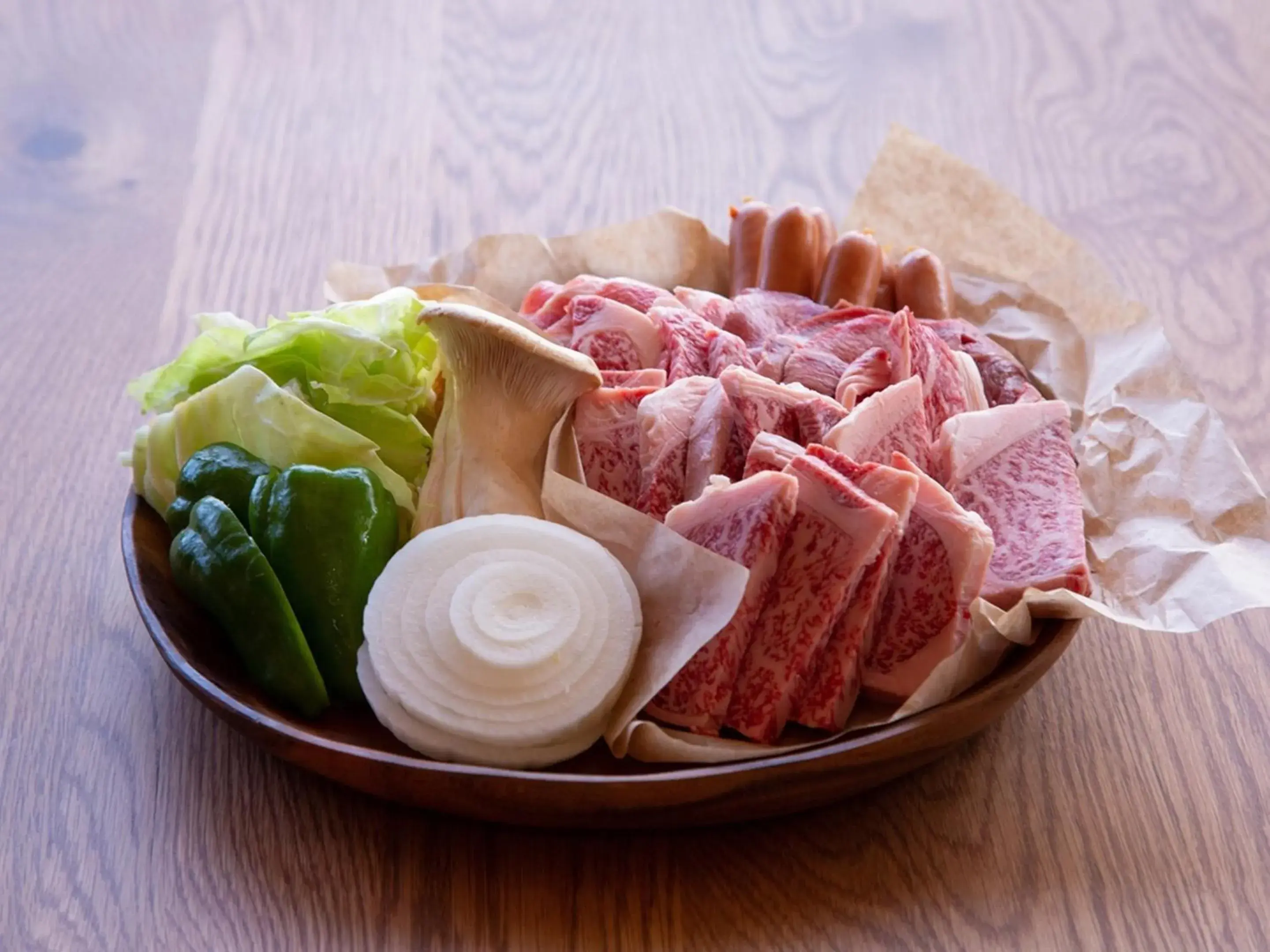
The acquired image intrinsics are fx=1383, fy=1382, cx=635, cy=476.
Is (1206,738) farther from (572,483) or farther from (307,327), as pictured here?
(307,327)

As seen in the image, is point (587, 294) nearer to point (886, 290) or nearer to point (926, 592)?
point (886, 290)

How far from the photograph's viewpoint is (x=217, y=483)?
6.88ft

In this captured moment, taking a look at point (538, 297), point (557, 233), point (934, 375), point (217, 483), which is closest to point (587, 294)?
point (538, 297)

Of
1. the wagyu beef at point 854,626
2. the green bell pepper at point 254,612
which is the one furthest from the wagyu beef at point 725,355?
the green bell pepper at point 254,612

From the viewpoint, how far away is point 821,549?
1.86 m

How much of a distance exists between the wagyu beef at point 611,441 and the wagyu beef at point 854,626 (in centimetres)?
38

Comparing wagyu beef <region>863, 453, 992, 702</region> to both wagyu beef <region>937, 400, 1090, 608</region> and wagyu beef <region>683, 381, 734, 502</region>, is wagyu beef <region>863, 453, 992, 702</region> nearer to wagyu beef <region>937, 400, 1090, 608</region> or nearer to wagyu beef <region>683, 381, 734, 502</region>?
wagyu beef <region>937, 400, 1090, 608</region>

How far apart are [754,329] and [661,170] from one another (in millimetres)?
1182

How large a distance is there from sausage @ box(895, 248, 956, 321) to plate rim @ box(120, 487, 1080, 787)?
835 mm

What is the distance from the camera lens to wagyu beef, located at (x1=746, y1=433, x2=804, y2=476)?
1.96 meters

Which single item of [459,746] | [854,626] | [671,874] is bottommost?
[671,874]

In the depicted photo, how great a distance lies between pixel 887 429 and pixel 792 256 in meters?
0.66

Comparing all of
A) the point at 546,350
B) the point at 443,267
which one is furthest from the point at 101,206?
the point at 546,350

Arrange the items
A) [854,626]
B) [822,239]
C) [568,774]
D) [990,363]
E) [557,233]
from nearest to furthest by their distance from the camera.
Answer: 1. [568,774]
2. [854,626]
3. [990,363]
4. [822,239]
5. [557,233]
